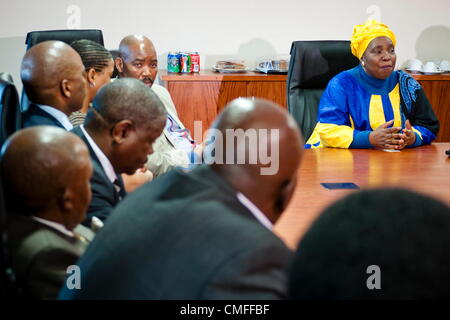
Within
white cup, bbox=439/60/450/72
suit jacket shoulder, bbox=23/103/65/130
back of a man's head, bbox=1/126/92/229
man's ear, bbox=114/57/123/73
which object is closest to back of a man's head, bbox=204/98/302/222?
back of a man's head, bbox=1/126/92/229

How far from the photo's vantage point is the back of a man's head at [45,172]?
1275 mm

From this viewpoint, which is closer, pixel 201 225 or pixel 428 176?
pixel 201 225

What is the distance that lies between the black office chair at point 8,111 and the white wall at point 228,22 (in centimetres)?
249

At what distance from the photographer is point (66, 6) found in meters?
4.48

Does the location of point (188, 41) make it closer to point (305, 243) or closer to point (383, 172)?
point (383, 172)

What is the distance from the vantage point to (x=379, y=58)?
3041mm

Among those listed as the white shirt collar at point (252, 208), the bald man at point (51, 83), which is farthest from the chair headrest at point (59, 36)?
the white shirt collar at point (252, 208)

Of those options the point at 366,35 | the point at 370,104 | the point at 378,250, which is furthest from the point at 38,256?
the point at 366,35

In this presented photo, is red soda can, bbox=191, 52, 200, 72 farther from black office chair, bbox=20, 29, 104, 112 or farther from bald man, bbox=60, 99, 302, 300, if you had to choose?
bald man, bbox=60, 99, 302, 300

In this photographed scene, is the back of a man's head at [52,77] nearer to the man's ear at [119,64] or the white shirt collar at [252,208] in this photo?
the man's ear at [119,64]

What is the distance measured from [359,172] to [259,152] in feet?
4.26

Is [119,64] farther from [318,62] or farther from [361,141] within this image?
[361,141]

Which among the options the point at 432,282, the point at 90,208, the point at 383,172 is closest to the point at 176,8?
the point at 383,172
